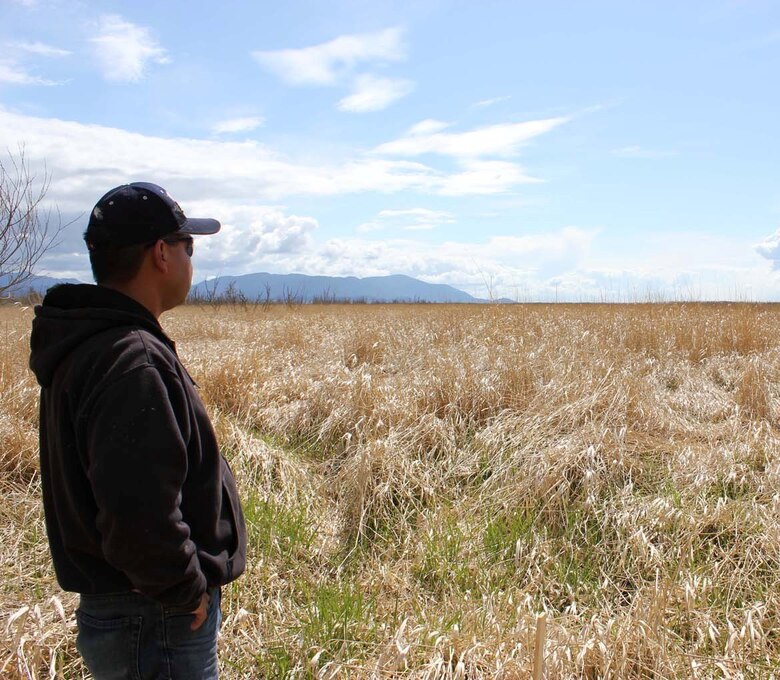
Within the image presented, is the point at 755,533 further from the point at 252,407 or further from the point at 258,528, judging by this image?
the point at 252,407

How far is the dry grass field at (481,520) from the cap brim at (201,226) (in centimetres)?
128

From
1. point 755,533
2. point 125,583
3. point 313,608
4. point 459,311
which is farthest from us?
point 459,311

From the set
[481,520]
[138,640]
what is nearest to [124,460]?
[138,640]

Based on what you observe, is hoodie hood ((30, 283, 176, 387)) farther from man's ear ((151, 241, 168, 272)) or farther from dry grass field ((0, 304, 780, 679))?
dry grass field ((0, 304, 780, 679))

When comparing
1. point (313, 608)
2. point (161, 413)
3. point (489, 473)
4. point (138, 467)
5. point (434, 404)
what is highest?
point (161, 413)

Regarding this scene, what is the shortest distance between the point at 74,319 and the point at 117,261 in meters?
Result: 0.18

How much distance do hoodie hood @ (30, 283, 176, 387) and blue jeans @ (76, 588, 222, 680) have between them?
1.79ft

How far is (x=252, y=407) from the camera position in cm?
583

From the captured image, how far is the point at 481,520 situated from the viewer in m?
4.10

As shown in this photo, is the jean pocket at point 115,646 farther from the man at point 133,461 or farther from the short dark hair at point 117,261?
the short dark hair at point 117,261

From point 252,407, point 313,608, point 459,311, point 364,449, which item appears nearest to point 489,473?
point 364,449

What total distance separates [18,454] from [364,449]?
2.29 meters

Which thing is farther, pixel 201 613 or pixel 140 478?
pixel 201 613

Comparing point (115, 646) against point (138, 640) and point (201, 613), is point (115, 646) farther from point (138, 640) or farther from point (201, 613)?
point (201, 613)
